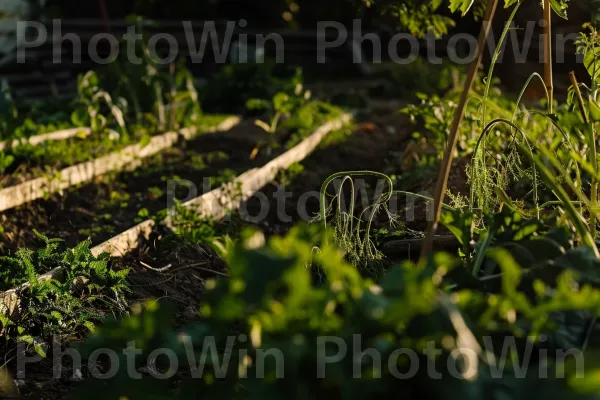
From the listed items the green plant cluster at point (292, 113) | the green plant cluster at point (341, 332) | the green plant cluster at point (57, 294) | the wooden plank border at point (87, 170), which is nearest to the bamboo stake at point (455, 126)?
the green plant cluster at point (341, 332)

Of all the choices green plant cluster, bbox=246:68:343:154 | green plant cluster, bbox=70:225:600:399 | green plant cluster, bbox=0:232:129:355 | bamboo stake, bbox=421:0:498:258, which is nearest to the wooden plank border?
green plant cluster, bbox=246:68:343:154

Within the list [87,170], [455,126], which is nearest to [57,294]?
[455,126]

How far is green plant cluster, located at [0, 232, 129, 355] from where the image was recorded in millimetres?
3014

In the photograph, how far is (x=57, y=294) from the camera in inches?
121

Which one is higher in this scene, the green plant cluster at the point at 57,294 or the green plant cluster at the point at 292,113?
the green plant cluster at the point at 57,294

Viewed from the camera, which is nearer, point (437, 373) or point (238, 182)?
point (437, 373)

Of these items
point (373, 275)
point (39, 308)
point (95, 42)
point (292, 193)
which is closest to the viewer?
point (373, 275)

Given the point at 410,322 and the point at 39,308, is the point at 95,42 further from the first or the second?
the point at 410,322

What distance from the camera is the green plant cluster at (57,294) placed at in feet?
9.89

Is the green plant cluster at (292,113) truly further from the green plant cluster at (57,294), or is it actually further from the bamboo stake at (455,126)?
the bamboo stake at (455,126)

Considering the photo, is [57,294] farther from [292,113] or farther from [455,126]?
[292,113]

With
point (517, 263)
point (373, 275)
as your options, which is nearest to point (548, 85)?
point (373, 275)

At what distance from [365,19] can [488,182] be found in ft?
6.39

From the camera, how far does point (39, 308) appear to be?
307cm
